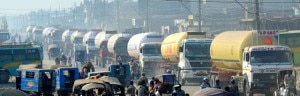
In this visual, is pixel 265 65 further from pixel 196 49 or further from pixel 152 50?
pixel 152 50

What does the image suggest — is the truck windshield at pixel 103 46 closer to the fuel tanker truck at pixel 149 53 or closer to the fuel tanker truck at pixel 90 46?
the fuel tanker truck at pixel 90 46

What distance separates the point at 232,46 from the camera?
35.5 metres

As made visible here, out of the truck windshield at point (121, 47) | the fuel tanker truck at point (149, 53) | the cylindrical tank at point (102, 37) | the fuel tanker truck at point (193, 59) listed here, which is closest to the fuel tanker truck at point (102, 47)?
the cylindrical tank at point (102, 37)

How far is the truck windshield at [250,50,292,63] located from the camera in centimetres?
3047

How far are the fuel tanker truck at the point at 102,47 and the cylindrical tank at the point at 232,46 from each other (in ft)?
92.7

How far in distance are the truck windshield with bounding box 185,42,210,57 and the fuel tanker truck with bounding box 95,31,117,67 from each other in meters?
25.9

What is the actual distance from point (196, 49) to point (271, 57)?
10.5 metres

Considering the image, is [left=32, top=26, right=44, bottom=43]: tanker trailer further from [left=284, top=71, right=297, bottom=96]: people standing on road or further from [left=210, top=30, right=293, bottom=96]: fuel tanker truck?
[left=284, top=71, right=297, bottom=96]: people standing on road

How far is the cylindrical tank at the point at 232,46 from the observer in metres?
33.9

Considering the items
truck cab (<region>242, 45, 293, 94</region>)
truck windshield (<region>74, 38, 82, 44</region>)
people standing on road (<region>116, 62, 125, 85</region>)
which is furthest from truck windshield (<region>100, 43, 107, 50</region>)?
truck cab (<region>242, 45, 293, 94</region>)

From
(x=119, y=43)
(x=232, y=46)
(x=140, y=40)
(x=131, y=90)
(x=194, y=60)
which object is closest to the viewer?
(x=131, y=90)

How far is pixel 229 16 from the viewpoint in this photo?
11638cm

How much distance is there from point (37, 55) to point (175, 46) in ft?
28.6

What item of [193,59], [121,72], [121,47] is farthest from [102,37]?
[121,72]
